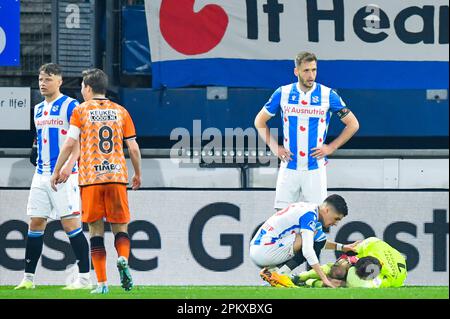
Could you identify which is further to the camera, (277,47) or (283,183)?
(277,47)

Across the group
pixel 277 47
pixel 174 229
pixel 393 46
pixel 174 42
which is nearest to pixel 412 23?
pixel 393 46

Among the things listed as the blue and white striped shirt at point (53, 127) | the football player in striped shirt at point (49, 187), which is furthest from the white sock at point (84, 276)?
the blue and white striped shirt at point (53, 127)

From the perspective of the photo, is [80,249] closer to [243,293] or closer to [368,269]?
[243,293]

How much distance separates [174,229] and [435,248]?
6.92 feet

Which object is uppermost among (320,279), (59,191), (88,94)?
(88,94)

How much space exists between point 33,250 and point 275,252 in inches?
69.9

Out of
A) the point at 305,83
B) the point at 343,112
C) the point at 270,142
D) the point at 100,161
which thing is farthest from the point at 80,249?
the point at 343,112

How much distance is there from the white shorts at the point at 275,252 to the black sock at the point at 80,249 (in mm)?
1215

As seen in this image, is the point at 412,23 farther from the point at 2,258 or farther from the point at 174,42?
the point at 2,258

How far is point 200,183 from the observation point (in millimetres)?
11727

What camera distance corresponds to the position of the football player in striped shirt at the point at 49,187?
1005 centimetres

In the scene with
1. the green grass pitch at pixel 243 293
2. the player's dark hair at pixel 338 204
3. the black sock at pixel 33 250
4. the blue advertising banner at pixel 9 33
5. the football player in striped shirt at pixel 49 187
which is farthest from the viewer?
the blue advertising banner at pixel 9 33

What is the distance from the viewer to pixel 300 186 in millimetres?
10250

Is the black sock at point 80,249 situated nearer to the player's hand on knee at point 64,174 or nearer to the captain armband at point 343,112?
the player's hand on knee at point 64,174
